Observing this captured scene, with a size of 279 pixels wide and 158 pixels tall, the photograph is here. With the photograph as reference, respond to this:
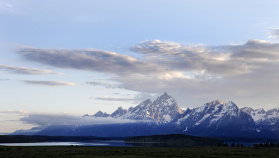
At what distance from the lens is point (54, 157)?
125938mm

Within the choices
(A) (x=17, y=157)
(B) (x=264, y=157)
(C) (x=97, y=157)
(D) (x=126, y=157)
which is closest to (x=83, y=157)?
(C) (x=97, y=157)

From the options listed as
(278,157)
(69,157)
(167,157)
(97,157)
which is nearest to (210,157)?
(167,157)

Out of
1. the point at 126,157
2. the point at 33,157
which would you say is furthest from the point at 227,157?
the point at 33,157

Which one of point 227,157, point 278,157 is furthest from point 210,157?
point 278,157

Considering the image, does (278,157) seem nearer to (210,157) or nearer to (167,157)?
(210,157)

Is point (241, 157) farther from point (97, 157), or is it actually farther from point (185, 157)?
point (97, 157)

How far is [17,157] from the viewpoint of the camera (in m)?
126

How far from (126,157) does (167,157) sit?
15894mm

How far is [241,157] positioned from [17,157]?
8691 cm

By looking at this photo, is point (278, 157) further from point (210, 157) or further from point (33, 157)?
point (33, 157)

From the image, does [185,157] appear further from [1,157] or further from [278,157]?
[1,157]

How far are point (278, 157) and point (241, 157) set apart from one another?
1513 cm

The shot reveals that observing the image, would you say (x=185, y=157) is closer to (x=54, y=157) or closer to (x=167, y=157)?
(x=167, y=157)

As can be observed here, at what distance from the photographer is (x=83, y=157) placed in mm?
127375
